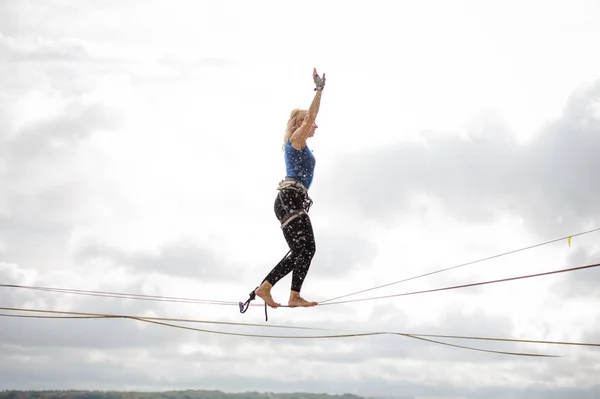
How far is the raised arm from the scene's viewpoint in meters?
13.2

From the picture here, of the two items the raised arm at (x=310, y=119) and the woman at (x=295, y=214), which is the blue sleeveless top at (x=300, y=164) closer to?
the woman at (x=295, y=214)

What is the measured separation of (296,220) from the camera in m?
14.0

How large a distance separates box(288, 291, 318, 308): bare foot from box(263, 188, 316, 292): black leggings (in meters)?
0.11

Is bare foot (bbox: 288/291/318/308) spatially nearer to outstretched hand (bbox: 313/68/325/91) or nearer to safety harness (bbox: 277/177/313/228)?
safety harness (bbox: 277/177/313/228)

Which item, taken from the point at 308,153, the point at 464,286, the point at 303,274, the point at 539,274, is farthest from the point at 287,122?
the point at 539,274

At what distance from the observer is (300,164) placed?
14172 mm

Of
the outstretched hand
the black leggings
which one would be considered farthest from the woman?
the outstretched hand

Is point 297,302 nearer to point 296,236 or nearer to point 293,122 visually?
point 296,236

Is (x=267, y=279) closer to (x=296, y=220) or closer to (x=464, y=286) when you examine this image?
(x=296, y=220)

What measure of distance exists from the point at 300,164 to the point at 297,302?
245cm

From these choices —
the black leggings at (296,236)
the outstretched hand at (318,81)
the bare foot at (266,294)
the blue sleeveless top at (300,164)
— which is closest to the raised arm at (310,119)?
the outstretched hand at (318,81)

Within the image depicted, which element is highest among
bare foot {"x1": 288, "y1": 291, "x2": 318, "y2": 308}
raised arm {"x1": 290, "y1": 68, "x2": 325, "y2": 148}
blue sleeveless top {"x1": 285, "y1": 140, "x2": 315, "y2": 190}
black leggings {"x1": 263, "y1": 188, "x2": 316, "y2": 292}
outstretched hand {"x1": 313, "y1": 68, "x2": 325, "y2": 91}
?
outstretched hand {"x1": 313, "y1": 68, "x2": 325, "y2": 91}

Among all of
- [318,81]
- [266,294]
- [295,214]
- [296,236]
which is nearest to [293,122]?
[318,81]

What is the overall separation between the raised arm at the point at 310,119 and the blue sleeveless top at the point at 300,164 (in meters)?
0.21
